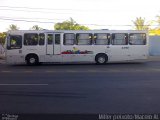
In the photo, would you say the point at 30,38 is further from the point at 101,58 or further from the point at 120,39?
the point at 120,39

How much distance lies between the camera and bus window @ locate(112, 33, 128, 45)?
2531 cm

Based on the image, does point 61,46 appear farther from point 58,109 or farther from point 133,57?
point 58,109

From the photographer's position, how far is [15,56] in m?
24.7

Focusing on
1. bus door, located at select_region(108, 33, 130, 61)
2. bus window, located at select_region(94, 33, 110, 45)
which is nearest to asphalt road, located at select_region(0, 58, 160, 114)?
bus door, located at select_region(108, 33, 130, 61)

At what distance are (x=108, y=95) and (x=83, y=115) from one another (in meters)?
3.07

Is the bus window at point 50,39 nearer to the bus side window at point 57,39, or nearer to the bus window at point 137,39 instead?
the bus side window at point 57,39

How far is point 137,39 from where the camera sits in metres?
25.5

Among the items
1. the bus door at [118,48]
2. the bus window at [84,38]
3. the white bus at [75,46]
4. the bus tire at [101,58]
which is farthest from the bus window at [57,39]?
the bus door at [118,48]

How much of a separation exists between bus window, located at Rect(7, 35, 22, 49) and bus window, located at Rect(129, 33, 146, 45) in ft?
26.2

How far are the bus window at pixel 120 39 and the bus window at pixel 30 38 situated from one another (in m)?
5.61

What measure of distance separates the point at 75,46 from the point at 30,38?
3259 millimetres

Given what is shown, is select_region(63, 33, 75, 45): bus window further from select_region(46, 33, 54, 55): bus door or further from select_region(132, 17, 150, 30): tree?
select_region(132, 17, 150, 30): tree

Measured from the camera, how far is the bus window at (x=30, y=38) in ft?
81.6

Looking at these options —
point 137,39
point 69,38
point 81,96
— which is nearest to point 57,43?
point 69,38
